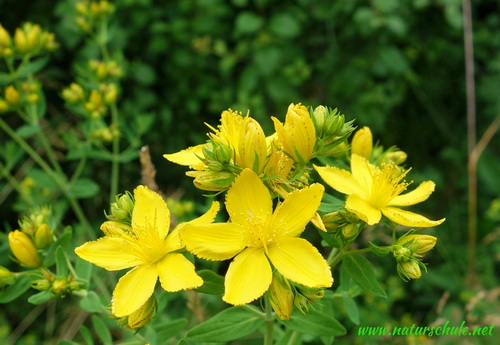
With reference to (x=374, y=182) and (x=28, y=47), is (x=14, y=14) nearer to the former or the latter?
(x=28, y=47)

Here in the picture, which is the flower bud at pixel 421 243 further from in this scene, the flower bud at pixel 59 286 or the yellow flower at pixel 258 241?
the flower bud at pixel 59 286

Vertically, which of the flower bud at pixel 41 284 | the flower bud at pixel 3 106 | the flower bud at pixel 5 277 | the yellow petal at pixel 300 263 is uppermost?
the yellow petal at pixel 300 263

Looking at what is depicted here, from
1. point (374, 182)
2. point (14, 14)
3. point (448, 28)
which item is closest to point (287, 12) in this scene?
point (448, 28)

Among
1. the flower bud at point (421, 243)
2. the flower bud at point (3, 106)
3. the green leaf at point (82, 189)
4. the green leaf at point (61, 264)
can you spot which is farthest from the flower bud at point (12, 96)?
the flower bud at point (421, 243)

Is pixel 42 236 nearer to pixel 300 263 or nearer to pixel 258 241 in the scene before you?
pixel 258 241

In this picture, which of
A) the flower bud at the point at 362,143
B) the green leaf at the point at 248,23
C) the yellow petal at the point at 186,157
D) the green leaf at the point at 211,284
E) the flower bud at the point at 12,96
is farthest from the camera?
the green leaf at the point at 248,23

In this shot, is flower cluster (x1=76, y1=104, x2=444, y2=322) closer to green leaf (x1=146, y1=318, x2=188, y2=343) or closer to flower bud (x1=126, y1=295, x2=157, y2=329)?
flower bud (x1=126, y1=295, x2=157, y2=329)

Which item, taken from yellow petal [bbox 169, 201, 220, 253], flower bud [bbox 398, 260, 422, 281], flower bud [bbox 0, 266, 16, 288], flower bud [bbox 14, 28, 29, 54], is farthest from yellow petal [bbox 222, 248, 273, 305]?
flower bud [bbox 14, 28, 29, 54]
